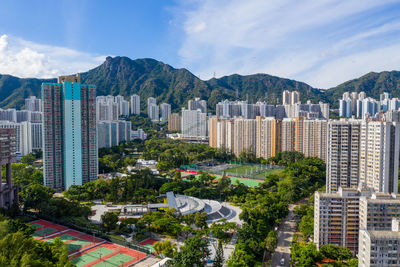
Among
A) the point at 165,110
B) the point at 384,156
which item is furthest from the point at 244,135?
the point at 165,110

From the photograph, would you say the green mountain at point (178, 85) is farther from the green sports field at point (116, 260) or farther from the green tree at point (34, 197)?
the green sports field at point (116, 260)

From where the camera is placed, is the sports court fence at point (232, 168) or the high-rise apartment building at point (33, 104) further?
the high-rise apartment building at point (33, 104)

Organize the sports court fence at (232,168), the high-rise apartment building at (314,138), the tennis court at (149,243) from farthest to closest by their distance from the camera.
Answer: the high-rise apartment building at (314,138) < the sports court fence at (232,168) < the tennis court at (149,243)

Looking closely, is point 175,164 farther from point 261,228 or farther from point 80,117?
point 261,228

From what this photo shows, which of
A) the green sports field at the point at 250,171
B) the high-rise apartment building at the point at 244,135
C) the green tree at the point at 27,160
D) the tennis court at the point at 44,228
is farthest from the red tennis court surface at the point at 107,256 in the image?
the high-rise apartment building at the point at 244,135

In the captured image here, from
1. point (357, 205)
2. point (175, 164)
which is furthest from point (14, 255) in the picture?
point (175, 164)

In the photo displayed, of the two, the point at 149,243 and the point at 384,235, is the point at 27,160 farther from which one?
the point at 384,235
